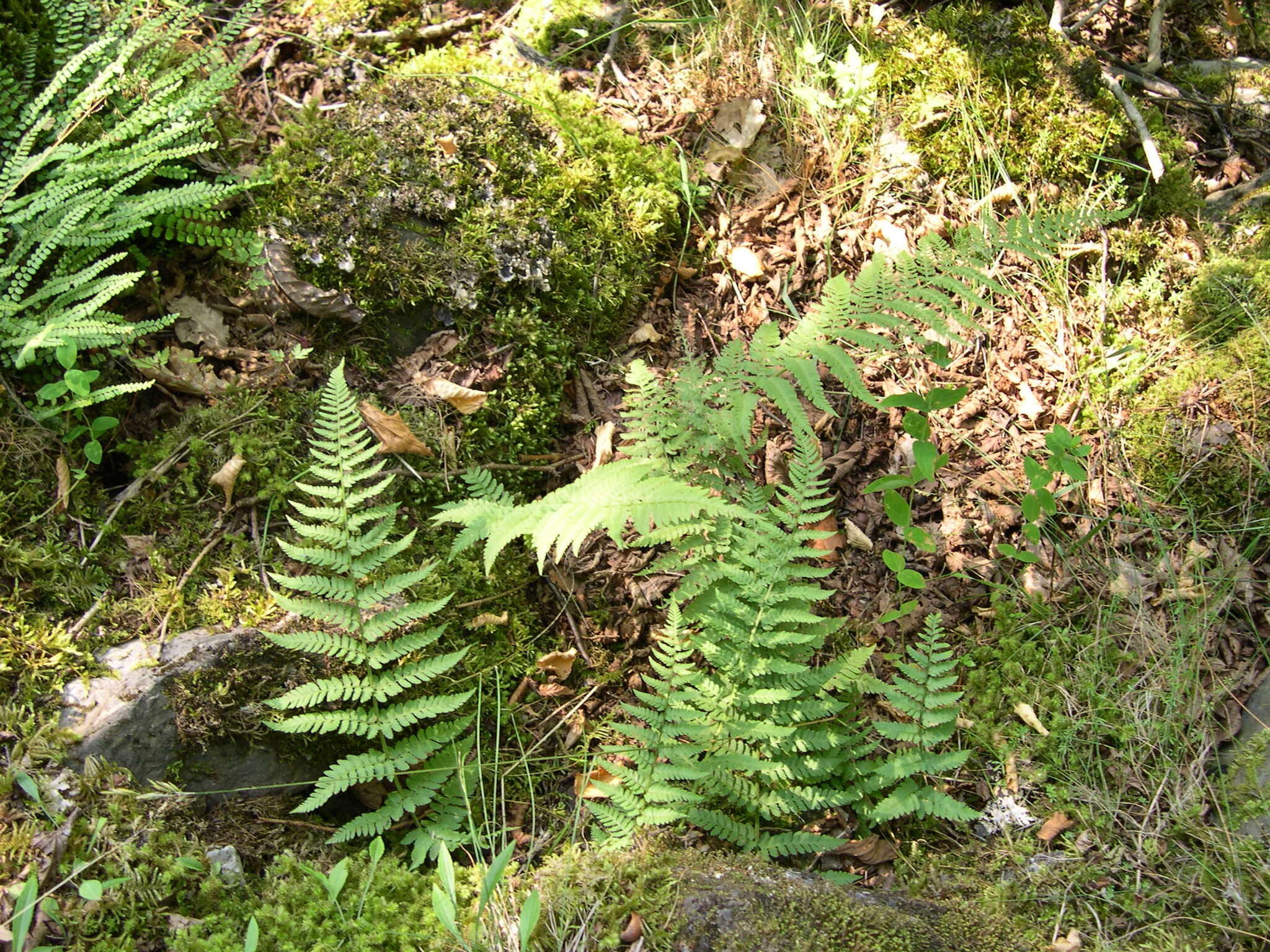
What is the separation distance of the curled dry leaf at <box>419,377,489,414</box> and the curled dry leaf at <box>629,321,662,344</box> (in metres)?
0.82

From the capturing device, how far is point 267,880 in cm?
261

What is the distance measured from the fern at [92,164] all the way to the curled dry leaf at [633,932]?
2561 mm

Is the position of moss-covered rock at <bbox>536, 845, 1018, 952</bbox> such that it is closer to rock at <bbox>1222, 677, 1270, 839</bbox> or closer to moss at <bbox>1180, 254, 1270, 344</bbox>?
rock at <bbox>1222, 677, 1270, 839</bbox>

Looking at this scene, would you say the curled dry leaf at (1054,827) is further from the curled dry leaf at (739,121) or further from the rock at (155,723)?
the curled dry leaf at (739,121)

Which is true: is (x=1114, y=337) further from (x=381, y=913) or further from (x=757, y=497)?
(x=381, y=913)

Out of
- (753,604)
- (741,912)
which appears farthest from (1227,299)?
(741,912)

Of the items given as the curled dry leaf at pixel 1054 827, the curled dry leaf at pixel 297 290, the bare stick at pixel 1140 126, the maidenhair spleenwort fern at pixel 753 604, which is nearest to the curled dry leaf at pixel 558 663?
the maidenhair spleenwort fern at pixel 753 604

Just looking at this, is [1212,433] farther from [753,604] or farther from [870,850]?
[870,850]

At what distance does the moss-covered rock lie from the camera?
7.52ft

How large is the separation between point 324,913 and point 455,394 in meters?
1.93

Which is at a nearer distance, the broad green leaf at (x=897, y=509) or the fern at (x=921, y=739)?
the fern at (x=921, y=739)

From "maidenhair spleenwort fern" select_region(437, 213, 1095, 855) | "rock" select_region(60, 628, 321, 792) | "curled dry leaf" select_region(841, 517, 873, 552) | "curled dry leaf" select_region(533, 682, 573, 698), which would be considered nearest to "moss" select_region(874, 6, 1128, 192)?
"maidenhair spleenwort fern" select_region(437, 213, 1095, 855)

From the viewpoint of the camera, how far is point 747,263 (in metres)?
4.02

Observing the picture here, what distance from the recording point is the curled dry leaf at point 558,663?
10.8 feet
